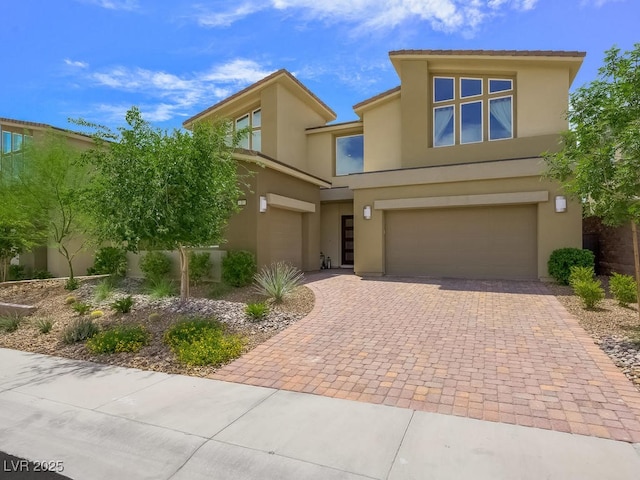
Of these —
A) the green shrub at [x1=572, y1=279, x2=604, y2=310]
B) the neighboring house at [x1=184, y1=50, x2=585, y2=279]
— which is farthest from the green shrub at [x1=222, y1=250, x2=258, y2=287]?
the green shrub at [x1=572, y1=279, x2=604, y2=310]

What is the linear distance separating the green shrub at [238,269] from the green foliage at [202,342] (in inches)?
149

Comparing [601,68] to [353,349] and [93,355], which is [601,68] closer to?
[353,349]

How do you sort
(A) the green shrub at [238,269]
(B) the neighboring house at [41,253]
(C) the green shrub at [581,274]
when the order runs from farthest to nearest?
(B) the neighboring house at [41,253] → (A) the green shrub at [238,269] → (C) the green shrub at [581,274]

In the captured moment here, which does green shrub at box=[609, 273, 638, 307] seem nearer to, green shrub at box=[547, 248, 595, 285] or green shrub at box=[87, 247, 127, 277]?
green shrub at box=[547, 248, 595, 285]

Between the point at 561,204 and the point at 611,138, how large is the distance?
18.7 feet

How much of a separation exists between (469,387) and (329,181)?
14.2 meters

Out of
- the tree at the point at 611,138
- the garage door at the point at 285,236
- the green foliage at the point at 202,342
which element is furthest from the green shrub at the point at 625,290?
the garage door at the point at 285,236

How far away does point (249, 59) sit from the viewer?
43.7 feet

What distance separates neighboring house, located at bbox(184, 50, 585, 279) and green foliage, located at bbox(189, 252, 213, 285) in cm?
90

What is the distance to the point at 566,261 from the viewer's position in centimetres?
1121

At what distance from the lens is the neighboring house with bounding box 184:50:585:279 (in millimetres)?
12383

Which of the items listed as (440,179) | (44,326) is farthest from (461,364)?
(440,179)

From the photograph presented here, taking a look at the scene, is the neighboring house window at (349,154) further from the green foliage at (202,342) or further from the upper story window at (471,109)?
the green foliage at (202,342)

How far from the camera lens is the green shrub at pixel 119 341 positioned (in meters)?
6.66
